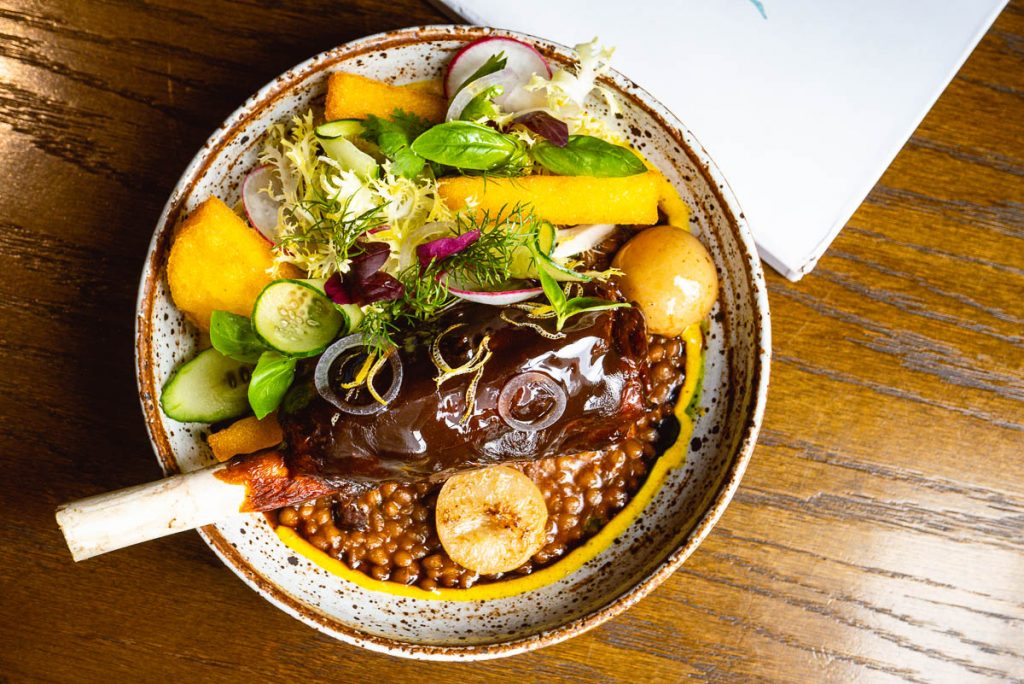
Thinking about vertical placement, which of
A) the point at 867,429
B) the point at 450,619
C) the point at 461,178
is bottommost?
the point at 867,429

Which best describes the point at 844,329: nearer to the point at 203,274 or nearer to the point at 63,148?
the point at 203,274

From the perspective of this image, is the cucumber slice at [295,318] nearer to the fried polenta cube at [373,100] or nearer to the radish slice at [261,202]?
the radish slice at [261,202]

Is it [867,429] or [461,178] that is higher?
[461,178]

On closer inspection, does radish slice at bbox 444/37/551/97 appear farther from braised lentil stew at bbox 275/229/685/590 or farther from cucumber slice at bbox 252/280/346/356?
cucumber slice at bbox 252/280/346/356

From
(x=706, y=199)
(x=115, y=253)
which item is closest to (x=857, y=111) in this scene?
(x=706, y=199)

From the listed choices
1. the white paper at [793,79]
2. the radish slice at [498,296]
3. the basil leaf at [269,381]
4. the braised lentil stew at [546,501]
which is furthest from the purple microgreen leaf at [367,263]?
the white paper at [793,79]

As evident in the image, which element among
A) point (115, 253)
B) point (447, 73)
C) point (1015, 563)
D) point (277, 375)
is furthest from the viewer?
point (1015, 563)

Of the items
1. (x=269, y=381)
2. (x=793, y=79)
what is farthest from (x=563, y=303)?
(x=793, y=79)

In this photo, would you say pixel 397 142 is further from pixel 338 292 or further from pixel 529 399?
pixel 529 399
